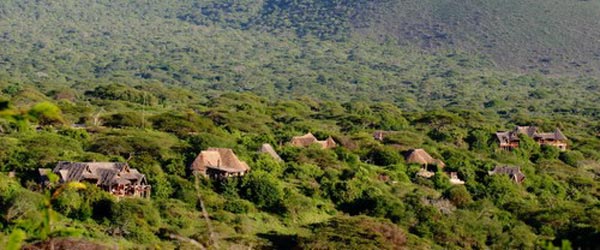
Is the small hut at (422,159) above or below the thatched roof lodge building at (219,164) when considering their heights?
below

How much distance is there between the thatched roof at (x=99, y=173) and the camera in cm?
2746

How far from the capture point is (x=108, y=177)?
27.8 m

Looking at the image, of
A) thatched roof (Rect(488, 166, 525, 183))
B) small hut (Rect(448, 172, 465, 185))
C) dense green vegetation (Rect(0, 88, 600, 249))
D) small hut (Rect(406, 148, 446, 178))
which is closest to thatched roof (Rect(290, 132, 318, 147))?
dense green vegetation (Rect(0, 88, 600, 249))

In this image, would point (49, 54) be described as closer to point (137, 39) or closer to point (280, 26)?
point (137, 39)

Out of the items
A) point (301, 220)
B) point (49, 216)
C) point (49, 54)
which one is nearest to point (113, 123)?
point (301, 220)

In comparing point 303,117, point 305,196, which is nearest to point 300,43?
point 303,117

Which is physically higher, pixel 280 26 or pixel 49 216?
pixel 49 216

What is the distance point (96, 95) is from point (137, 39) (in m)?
67.0

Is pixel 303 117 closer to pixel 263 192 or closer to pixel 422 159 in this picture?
pixel 422 159

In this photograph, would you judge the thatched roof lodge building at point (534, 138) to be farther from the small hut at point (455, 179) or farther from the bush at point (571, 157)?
the small hut at point (455, 179)

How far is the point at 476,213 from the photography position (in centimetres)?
3102

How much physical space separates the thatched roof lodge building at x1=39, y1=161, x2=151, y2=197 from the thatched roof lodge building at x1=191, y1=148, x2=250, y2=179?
335cm

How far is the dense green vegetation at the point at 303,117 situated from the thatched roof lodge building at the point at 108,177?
2.31 ft

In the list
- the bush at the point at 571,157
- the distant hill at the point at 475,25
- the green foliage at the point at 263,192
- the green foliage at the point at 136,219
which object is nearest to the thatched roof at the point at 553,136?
the bush at the point at 571,157
